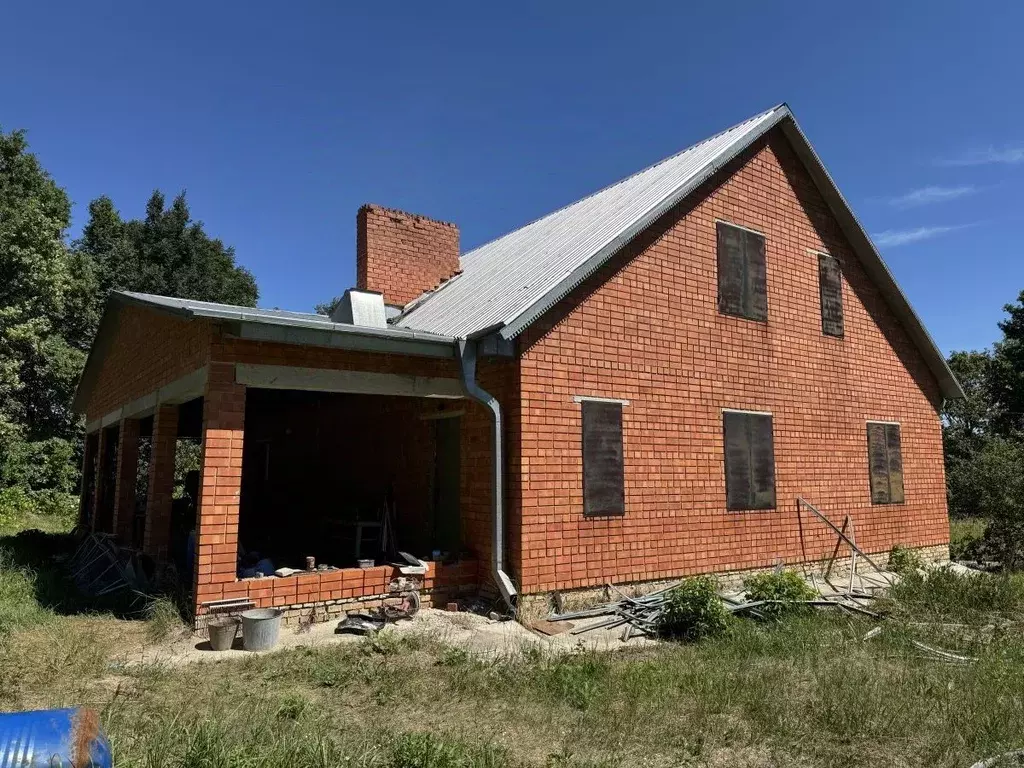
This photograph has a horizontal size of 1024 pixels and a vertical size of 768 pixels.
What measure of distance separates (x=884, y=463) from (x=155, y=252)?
92.4 feet

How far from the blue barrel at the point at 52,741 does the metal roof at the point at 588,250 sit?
215 inches

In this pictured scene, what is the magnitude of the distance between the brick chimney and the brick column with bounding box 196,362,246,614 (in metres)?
4.67

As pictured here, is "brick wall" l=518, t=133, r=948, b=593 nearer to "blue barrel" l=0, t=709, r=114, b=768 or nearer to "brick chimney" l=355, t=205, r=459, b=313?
"brick chimney" l=355, t=205, r=459, b=313

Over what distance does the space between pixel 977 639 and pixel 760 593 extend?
2121 millimetres

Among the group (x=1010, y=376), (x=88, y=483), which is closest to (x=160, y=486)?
(x=88, y=483)

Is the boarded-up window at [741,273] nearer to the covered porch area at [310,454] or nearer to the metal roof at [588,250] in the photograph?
the metal roof at [588,250]

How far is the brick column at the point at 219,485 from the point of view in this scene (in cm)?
690

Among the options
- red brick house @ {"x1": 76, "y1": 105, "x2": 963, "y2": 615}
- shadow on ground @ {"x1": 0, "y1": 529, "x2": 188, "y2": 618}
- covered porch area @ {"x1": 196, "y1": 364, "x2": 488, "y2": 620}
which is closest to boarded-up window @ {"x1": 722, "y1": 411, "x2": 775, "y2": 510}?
red brick house @ {"x1": 76, "y1": 105, "x2": 963, "y2": 615}

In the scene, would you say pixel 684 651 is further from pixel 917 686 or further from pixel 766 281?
pixel 766 281

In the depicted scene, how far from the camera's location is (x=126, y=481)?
463 inches

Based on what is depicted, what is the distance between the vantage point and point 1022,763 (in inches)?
150

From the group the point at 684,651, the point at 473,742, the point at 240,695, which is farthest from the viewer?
the point at 684,651

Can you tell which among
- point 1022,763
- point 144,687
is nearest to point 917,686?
point 1022,763

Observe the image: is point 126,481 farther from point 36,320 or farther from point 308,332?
point 36,320
